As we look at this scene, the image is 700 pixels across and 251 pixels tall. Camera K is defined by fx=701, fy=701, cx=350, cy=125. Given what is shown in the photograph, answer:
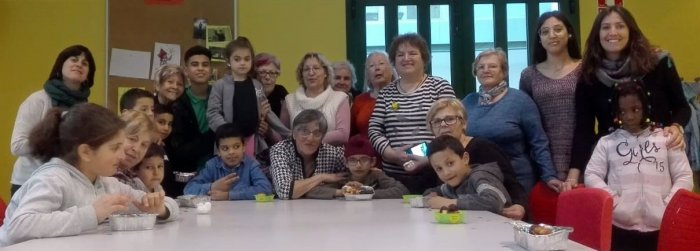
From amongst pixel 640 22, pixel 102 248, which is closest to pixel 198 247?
pixel 102 248

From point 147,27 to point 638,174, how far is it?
3833mm

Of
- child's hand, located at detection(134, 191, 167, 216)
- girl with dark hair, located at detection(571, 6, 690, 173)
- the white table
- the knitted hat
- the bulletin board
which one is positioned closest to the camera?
the white table

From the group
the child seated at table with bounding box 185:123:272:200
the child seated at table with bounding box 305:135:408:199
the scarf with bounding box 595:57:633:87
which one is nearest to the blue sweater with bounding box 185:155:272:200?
the child seated at table with bounding box 185:123:272:200

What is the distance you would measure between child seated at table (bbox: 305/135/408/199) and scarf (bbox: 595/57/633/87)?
3.44 feet

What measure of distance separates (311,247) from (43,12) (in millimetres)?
4490

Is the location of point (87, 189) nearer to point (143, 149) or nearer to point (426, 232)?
point (143, 149)

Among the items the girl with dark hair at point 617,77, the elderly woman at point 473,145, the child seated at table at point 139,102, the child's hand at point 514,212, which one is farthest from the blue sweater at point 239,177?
the girl with dark hair at point 617,77

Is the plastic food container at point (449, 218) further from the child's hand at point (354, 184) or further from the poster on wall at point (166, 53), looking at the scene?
the poster on wall at point (166, 53)

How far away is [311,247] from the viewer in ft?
5.86

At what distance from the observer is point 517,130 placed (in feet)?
10.9

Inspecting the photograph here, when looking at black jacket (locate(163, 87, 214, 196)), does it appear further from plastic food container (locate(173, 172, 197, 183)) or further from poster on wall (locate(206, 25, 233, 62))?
poster on wall (locate(206, 25, 233, 62))

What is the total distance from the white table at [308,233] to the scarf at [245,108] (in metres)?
1.12

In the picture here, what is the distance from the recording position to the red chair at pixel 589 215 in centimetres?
221

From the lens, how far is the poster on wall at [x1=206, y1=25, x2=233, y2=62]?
5449 millimetres
